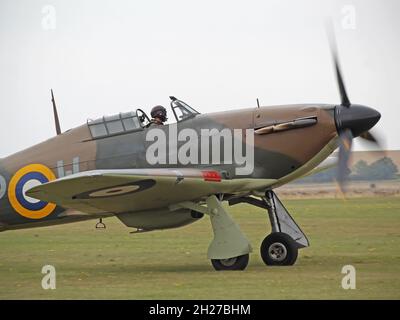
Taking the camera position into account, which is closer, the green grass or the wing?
the green grass

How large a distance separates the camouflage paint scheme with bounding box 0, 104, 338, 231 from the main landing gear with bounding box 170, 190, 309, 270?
0.78 feet

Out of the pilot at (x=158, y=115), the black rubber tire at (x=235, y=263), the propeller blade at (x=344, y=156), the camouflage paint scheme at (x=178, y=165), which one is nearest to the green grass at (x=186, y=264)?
the black rubber tire at (x=235, y=263)

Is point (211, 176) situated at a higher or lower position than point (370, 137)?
lower

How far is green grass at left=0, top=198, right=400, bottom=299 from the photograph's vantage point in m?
12.0

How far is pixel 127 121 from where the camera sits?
1509 cm

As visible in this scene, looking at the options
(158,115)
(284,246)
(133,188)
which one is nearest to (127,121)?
(158,115)

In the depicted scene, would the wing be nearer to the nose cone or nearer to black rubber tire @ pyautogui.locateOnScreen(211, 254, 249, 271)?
black rubber tire @ pyautogui.locateOnScreen(211, 254, 249, 271)

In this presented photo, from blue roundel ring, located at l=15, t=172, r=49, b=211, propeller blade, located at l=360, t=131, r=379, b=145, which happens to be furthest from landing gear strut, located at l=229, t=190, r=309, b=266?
blue roundel ring, located at l=15, t=172, r=49, b=211

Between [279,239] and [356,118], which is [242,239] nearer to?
[279,239]

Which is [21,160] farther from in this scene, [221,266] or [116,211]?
[221,266]

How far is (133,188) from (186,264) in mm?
2483

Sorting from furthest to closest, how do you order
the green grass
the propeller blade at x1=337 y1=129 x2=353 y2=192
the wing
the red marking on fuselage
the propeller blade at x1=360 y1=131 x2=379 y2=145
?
the propeller blade at x1=360 y1=131 x2=379 y2=145
the propeller blade at x1=337 y1=129 x2=353 y2=192
the red marking on fuselage
the wing
the green grass
